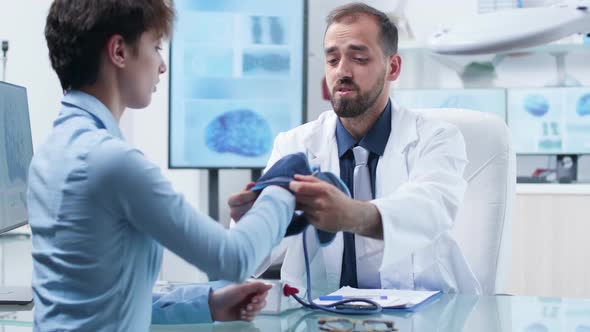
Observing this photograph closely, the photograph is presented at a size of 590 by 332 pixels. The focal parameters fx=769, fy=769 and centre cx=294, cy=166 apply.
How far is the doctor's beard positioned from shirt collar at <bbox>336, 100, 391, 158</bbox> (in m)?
0.05

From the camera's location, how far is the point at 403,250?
60.0 inches

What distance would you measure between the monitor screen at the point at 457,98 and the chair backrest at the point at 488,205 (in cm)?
191

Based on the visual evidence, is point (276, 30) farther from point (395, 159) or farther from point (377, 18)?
point (395, 159)

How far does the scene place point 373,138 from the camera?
1.95 metres

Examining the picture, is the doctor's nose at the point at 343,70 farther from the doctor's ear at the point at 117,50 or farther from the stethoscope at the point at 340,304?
the doctor's ear at the point at 117,50

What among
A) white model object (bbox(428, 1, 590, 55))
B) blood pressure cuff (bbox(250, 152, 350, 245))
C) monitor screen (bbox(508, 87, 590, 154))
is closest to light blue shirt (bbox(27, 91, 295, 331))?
blood pressure cuff (bbox(250, 152, 350, 245))

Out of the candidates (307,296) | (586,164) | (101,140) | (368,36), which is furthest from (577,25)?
(101,140)

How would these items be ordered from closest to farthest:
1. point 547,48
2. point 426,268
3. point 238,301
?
point 238,301 < point 426,268 < point 547,48

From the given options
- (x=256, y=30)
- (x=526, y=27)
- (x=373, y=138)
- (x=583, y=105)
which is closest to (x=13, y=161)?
(x=373, y=138)

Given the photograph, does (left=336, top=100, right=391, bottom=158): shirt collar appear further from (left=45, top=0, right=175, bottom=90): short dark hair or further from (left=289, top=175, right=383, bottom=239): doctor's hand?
(left=45, top=0, right=175, bottom=90): short dark hair

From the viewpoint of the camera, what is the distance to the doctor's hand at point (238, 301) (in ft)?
3.81

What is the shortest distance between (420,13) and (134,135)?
1.65 m

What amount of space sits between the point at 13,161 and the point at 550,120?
9.34 ft

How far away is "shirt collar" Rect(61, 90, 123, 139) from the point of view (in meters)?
0.94
